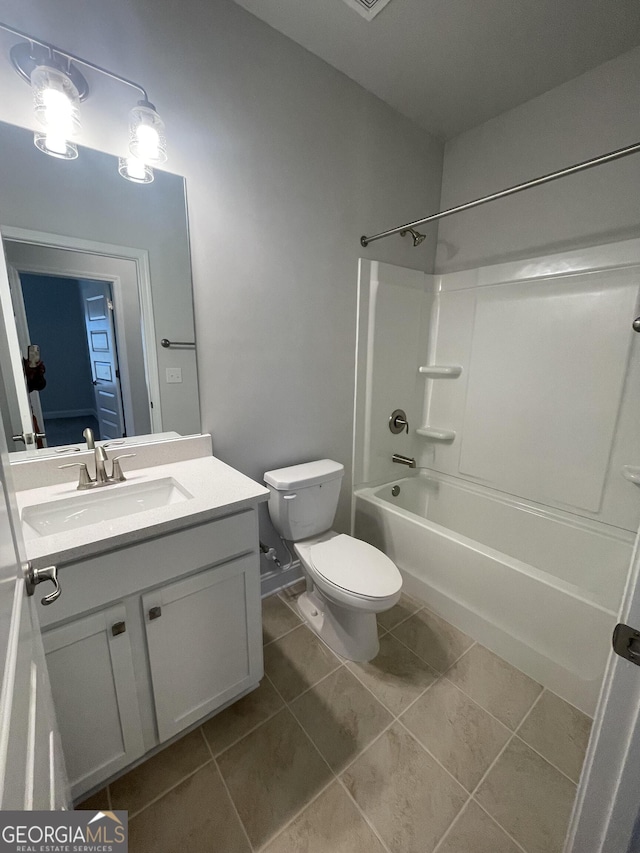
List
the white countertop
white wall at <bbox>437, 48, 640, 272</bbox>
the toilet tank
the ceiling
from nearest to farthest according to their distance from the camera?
the white countertop
the ceiling
white wall at <bbox>437, 48, 640, 272</bbox>
the toilet tank

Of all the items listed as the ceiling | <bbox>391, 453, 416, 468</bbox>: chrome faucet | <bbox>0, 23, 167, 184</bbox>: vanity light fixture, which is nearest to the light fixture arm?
<bbox>0, 23, 167, 184</bbox>: vanity light fixture

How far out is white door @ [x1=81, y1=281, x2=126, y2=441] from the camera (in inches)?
49.4

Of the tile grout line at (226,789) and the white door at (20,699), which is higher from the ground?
the white door at (20,699)

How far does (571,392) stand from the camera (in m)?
1.75

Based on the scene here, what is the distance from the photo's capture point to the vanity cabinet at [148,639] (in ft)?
2.92

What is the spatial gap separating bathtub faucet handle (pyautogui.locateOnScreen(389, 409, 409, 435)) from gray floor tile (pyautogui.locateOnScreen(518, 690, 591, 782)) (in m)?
1.43

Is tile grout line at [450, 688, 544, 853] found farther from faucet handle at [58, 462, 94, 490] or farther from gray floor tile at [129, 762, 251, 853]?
faucet handle at [58, 462, 94, 490]

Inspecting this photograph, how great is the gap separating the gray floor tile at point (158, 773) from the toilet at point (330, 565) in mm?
638

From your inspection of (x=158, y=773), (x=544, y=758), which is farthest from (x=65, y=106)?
(x=544, y=758)

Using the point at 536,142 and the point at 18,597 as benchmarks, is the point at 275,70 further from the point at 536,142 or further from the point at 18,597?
the point at 18,597

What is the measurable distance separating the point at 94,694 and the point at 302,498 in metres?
0.97

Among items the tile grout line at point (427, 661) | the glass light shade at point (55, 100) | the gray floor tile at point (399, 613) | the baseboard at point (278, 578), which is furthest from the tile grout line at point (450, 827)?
the glass light shade at point (55, 100)

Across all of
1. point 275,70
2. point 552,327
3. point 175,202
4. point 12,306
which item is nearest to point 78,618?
point 12,306

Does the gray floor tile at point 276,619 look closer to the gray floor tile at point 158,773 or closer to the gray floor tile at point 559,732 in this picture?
the gray floor tile at point 158,773
